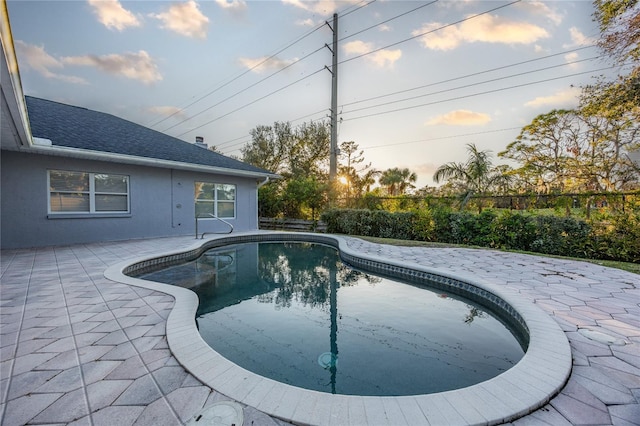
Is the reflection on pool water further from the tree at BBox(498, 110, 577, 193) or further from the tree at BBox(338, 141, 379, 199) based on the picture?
the tree at BBox(498, 110, 577, 193)

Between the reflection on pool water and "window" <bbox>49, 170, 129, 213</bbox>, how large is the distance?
171 inches

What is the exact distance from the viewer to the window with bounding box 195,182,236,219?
10.7 meters

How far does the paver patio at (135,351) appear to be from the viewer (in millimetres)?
1588

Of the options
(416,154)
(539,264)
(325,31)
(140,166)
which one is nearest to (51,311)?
(140,166)

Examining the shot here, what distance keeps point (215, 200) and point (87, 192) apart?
400 centimetres

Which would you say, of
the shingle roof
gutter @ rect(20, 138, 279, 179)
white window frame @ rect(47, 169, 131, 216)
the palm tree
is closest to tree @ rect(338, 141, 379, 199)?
the palm tree

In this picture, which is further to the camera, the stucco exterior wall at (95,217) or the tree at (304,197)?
the tree at (304,197)

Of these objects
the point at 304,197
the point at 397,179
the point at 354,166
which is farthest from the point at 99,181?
the point at 397,179

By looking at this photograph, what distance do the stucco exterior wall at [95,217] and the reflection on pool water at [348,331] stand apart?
414 centimetres

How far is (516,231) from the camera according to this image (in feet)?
25.0

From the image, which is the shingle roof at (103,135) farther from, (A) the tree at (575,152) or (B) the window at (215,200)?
(A) the tree at (575,152)

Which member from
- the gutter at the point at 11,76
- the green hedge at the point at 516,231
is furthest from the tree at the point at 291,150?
the gutter at the point at 11,76

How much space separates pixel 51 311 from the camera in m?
3.07

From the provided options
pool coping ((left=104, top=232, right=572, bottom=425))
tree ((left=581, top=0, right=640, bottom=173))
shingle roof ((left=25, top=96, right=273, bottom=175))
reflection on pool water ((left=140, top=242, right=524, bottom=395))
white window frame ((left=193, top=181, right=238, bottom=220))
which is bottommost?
reflection on pool water ((left=140, top=242, right=524, bottom=395))
